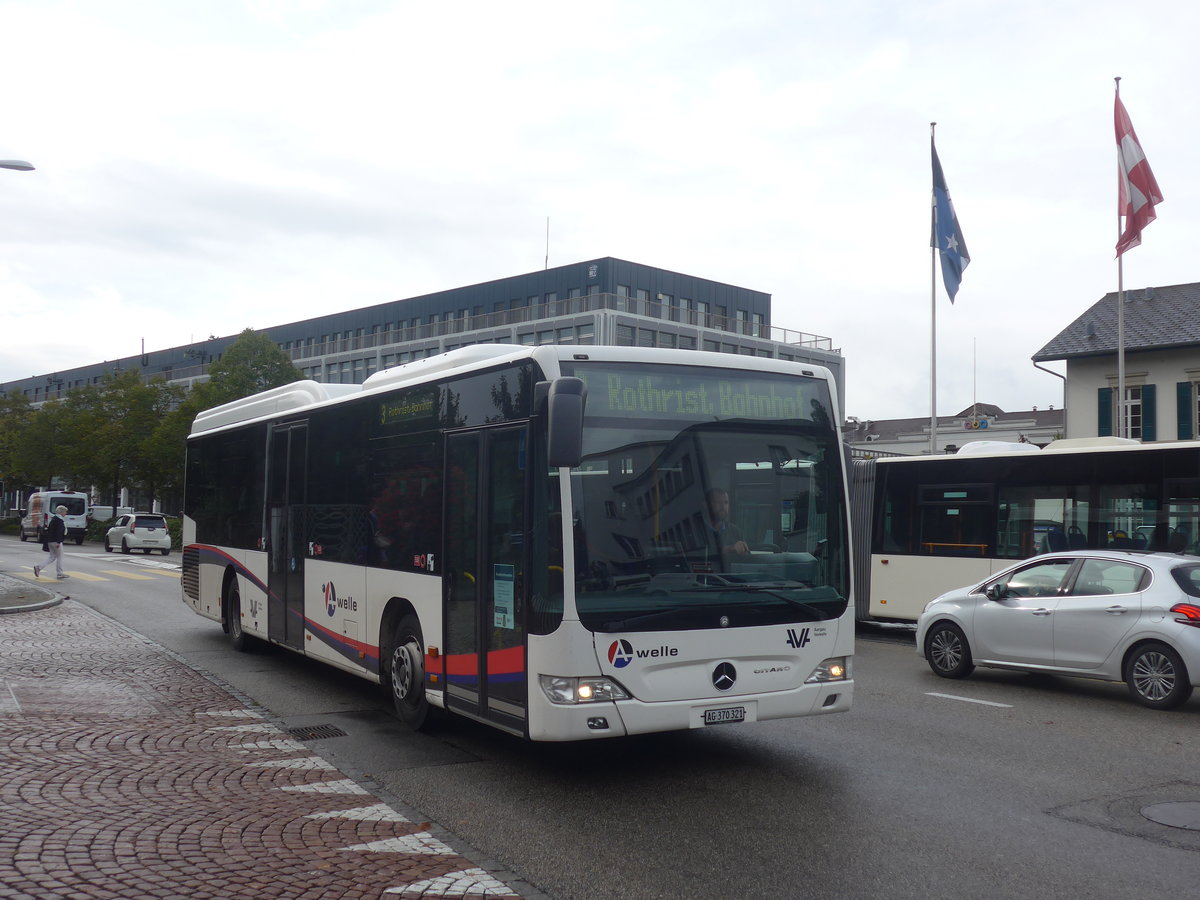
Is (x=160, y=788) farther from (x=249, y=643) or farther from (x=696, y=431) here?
(x=249, y=643)

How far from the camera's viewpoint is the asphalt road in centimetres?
536

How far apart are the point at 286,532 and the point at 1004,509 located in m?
9.47

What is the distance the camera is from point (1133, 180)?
25219mm

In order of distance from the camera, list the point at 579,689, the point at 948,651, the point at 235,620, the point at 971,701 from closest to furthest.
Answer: the point at 579,689 < the point at 971,701 < the point at 948,651 < the point at 235,620

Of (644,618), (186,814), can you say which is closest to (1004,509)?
(644,618)

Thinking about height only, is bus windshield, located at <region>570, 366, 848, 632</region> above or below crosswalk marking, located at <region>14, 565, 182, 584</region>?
above

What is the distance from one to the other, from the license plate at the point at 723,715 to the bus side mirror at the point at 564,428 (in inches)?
72.9

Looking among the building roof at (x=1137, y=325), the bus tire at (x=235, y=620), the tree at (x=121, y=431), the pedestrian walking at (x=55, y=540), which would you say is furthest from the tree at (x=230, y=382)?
the bus tire at (x=235, y=620)

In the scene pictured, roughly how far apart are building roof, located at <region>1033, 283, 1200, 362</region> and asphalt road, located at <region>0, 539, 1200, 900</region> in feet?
108

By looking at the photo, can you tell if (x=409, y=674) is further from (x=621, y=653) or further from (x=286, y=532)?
→ (x=286, y=532)

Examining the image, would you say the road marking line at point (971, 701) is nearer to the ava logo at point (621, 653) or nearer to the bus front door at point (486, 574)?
the ava logo at point (621, 653)

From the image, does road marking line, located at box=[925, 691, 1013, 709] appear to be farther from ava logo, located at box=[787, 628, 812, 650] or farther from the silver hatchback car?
ava logo, located at box=[787, 628, 812, 650]

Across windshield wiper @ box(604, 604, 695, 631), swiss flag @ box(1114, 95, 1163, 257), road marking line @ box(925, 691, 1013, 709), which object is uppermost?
swiss flag @ box(1114, 95, 1163, 257)

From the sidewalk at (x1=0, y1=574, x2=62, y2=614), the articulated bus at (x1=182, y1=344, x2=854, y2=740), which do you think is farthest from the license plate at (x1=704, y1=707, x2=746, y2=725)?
the sidewalk at (x1=0, y1=574, x2=62, y2=614)
